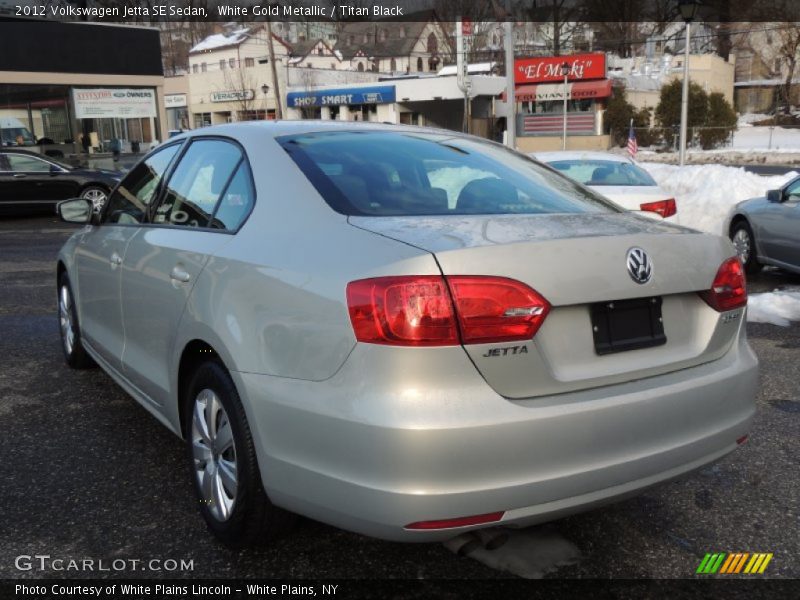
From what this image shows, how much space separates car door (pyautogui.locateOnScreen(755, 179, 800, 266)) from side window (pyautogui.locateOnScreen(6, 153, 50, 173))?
13.6 meters

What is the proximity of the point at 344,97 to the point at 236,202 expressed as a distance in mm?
51044

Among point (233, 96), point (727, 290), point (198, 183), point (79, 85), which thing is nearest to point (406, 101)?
point (233, 96)

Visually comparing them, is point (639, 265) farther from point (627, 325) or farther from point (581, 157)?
point (581, 157)

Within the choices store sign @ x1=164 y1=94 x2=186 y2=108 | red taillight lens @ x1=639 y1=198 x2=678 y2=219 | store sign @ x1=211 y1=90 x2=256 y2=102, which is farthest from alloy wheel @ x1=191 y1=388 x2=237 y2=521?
store sign @ x1=211 y1=90 x2=256 y2=102

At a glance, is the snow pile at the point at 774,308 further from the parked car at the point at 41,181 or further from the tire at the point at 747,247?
the parked car at the point at 41,181

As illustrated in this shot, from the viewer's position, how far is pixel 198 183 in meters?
3.38

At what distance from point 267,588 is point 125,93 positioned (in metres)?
22.5

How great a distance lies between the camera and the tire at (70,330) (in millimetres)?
5023

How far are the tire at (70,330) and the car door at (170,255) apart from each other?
149cm

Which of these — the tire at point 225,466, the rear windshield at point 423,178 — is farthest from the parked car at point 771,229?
the tire at point 225,466

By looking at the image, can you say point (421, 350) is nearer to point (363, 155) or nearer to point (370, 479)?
point (370, 479)

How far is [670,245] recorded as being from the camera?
2.54 metres

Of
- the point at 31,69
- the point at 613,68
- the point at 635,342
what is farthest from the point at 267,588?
the point at 613,68

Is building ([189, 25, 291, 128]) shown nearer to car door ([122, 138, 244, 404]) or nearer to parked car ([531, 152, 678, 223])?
parked car ([531, 152, 678, 223])
